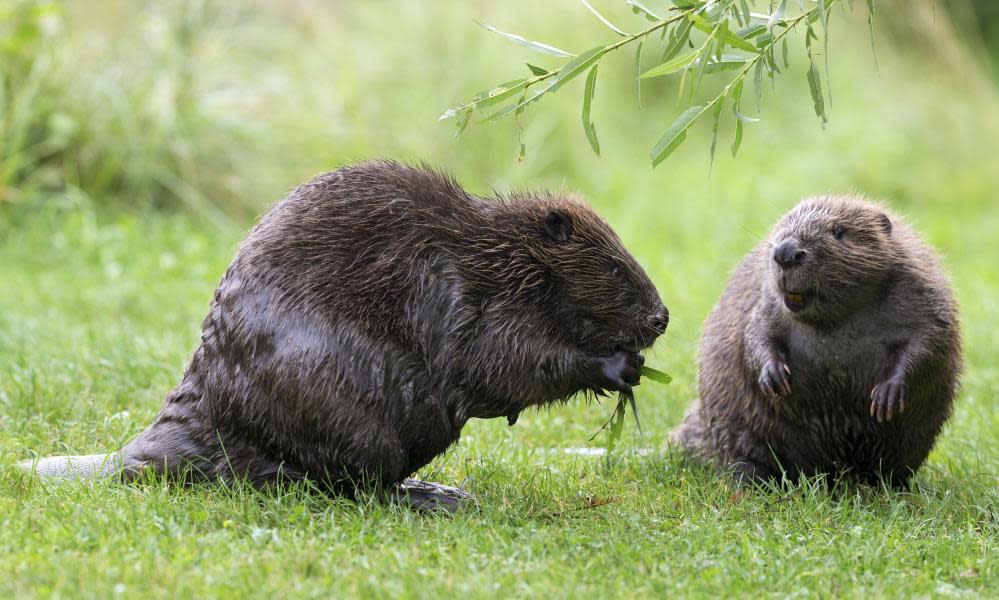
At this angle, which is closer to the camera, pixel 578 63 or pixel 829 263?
pixel 578 63

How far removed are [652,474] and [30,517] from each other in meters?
2.24

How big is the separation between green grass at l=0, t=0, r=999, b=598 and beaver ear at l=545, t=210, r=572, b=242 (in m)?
0.88

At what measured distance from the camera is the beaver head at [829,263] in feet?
14.7

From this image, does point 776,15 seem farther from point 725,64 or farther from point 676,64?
point 725,64

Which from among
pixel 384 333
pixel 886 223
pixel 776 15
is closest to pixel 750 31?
pixel 776 15

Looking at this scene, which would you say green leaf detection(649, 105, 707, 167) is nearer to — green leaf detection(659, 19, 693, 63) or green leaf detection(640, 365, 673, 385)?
green leaf detection(659, 19, 693, 63)

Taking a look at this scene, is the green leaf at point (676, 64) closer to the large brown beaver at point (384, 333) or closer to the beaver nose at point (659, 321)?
the large brown beaver at point (384, 333)

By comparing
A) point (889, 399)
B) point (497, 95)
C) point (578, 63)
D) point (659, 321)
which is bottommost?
point (889, 399)

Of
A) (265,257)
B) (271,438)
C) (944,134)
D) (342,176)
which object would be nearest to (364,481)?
(271,438)

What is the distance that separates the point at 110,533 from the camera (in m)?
3.60

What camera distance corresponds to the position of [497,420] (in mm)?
5566

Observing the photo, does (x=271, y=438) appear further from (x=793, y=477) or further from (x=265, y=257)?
(x=793, y=477)

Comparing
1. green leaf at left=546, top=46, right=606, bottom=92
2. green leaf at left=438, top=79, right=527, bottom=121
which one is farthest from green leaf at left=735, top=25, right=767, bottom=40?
green leaf at left=438, top=79, right=527, bottom=121

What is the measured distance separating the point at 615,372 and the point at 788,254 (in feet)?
2.56
